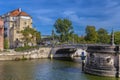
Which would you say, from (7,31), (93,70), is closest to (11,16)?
(7,31)

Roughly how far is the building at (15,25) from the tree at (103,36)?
29601mm

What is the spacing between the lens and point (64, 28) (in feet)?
408

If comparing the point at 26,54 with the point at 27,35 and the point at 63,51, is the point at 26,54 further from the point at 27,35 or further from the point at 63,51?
the point at 63,51

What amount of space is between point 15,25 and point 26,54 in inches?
1097

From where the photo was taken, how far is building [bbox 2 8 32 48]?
108625 millimetres

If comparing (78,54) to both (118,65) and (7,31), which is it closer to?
(7,31)

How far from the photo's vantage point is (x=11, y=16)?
114 m

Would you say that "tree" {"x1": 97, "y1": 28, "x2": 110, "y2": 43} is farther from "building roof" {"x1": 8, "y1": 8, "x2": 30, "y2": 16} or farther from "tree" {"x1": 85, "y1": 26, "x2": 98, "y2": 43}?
Answer: "building roof" {"x1": 8, "y1": 8, "x2": 30, "y2": 16}

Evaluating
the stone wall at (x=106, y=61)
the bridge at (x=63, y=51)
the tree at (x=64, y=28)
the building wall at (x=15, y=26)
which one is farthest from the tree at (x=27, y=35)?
the stone wall at (x=106, y=61)

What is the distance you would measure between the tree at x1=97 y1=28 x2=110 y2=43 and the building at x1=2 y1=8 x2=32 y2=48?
29601mm

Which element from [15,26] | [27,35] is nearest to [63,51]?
[27,35]

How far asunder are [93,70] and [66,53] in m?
55.4

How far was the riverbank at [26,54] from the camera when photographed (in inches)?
3140

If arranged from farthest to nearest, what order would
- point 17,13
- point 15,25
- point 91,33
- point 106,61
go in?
point 91,33 → point 17,13 → point 15,25 → point 106,61
